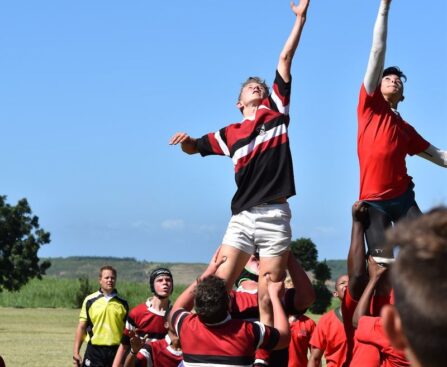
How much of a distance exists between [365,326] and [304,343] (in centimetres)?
594

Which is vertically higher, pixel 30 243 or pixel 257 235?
pixel 30 243

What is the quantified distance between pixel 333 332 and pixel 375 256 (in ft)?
12.4

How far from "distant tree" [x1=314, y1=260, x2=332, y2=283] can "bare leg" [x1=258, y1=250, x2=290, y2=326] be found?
167 ft

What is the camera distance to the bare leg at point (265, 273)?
6.65m

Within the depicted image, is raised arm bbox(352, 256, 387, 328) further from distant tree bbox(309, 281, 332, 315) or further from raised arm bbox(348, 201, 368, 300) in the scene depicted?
distant tree bbox(309, 281, 332, 315)

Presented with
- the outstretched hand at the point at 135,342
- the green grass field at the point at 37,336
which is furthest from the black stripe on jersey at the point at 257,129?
the green grass field at the point at 37,336

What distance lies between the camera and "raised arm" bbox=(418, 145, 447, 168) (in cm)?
650

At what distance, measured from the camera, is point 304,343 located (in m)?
10.7

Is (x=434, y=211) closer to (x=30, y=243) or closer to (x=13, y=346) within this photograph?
(x=13, y=346)

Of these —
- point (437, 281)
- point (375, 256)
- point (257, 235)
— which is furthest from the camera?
point (257, 235)

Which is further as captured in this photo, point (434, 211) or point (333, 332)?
point (333, 332)

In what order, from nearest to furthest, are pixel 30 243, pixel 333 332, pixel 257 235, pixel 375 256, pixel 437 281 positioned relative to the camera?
1. pixel 437 281
2. pixel 375 256
3. pixel 257 235
4. pixel 333 332
5. pixel 30 243

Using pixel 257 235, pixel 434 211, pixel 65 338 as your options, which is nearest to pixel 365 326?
pixel 257 235

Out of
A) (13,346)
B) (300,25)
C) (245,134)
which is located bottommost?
(13,346)
